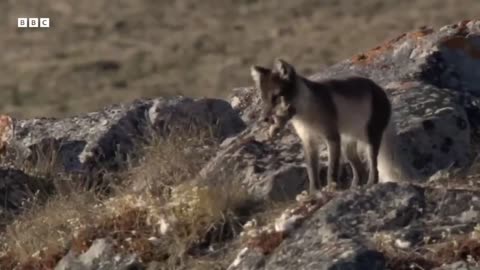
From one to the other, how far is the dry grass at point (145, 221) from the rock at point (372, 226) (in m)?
0.52

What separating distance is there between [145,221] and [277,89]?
1106 mm

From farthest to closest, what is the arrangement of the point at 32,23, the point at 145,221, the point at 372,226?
the point at 32,23 → the point at 145,221 → the point at 372,226

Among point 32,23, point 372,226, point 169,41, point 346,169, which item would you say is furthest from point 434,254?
point 32,23

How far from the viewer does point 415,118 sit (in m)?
9.30

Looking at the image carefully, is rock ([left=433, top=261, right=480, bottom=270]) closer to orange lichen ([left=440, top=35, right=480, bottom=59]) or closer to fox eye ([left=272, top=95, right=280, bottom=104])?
fox eye ([left=272, top=95, right=280, bottom=104])

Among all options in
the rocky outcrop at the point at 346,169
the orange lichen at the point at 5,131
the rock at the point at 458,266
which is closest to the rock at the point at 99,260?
the rocky outcrop at the point at 346,169

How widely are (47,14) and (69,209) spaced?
113 feet

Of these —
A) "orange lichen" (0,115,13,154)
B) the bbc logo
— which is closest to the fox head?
"orange lichen" (0,115,13,154)

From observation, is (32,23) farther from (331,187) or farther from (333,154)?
(331,187)

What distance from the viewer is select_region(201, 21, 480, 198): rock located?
8898mm

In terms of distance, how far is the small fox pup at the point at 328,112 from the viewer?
8391mm

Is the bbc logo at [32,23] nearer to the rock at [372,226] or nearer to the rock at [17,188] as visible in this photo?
the rock at [17,188]

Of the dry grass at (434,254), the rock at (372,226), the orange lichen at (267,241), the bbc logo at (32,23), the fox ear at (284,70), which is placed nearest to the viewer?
the dry grass at (434,254)

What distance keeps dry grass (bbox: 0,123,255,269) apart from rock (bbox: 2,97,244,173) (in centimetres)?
88
